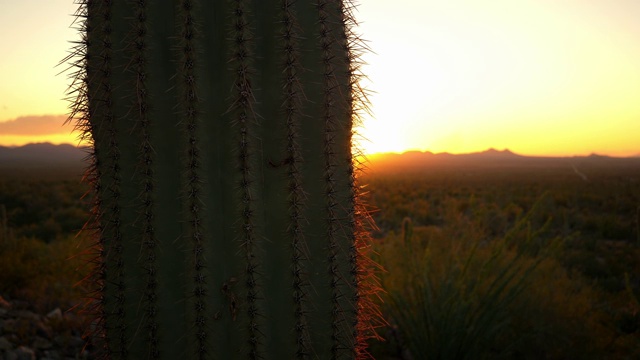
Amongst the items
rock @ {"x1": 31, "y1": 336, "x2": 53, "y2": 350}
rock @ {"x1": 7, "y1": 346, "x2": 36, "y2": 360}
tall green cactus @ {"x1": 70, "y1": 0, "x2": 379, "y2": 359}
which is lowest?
rock @ {"x1": 31, "y1": 336, "x2": 53, "y2": 350}

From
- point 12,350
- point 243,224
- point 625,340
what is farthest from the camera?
point 625,340

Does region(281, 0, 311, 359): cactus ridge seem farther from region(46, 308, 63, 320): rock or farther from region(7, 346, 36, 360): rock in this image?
region(46, 308, 63, 320): rock

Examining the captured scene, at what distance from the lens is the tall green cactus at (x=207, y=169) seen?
2191 mm

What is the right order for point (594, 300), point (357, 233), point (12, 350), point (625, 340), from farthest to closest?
point (594, 300)
point (625, 340)
point (12, 350)
point (357, 233)

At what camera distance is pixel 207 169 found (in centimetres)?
220

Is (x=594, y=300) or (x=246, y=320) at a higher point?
(x=246, y=320)

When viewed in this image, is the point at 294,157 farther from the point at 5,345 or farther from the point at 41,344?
the point at 41,344

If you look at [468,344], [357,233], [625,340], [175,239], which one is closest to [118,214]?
[175,239]

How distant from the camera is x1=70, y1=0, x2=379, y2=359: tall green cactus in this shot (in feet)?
7.19

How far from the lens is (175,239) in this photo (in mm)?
2219

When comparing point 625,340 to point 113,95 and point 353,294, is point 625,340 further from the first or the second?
point 113,95

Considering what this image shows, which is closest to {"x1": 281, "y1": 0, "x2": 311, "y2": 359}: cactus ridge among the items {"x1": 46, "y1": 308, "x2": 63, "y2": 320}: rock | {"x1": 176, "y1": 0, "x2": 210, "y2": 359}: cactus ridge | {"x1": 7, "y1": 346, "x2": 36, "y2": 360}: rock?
{"x1": 176, "y1": 0, "x2": 210, "y2": 359}: cactus ridge

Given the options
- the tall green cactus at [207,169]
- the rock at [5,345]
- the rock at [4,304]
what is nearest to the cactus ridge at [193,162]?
the tall green cactus at [207,169]

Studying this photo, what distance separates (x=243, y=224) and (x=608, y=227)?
17.0m
